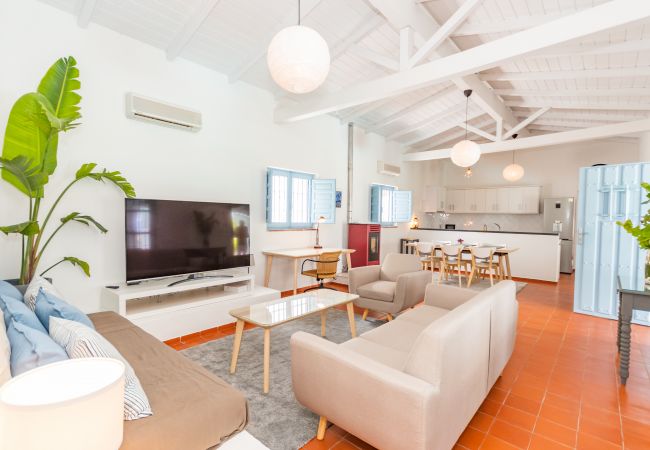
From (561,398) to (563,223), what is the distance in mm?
6870

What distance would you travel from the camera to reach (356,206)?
6.80 meters

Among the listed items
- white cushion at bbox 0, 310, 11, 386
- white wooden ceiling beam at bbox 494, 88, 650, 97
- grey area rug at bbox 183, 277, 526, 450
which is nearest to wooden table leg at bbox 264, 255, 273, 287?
grey area rug at bbox 183, 277, 526, 450

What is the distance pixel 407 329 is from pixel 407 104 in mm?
4798

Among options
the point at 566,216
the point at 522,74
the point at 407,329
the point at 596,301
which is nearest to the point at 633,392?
the point at 407,329

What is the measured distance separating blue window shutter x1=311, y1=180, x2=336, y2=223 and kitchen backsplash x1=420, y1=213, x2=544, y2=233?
4479 millimetres

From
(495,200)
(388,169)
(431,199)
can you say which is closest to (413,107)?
(388,169)

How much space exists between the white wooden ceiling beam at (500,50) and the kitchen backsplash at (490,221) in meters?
6.17

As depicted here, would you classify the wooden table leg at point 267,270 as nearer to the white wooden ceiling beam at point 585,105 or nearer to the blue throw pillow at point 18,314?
the blue throw pillow at point 18,314

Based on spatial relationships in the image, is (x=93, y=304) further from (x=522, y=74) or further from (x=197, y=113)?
(x=522, y=74)

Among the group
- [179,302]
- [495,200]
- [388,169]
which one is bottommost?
[179,302]

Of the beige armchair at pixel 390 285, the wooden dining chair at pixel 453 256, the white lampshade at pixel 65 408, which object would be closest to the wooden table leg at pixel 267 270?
the beige armchair at pixel 390 285

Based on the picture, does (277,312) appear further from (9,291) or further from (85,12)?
(85,12)

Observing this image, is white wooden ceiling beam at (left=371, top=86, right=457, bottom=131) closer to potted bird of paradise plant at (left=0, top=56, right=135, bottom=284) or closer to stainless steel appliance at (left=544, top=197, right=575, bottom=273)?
stainless steel appliance at (left=544, top=197, right=575, bottom=273)

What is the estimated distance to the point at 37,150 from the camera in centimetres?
265
